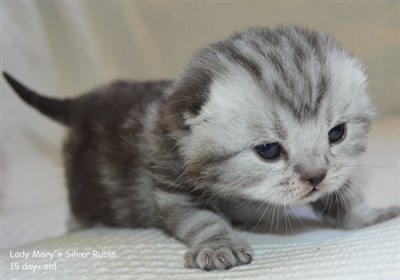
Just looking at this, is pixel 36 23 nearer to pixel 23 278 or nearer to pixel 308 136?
pixel 23 278

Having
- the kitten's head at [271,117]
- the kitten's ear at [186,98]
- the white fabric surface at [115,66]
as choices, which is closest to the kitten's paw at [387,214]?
the white fabric surface at [115,66]

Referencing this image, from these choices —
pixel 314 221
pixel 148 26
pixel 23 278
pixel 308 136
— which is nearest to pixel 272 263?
pixel 308 136

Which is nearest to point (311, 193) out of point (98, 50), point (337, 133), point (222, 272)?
point (337, 133)

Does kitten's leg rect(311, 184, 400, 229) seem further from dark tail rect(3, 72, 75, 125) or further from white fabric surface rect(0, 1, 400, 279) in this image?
dark tail rect(3, 72, 75, 125)

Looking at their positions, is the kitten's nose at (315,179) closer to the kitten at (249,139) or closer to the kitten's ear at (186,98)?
the kitten at (249,139)

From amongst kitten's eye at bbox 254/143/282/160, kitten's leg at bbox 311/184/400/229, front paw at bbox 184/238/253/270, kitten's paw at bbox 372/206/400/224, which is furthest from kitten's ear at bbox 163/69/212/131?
A: kitten's paw at bbox 372/206/400/224

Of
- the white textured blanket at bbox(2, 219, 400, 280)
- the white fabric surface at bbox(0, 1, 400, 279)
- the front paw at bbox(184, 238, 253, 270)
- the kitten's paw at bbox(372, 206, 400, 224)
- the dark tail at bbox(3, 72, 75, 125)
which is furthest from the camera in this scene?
the dark tail at bbox(3, 72, 75, 125)

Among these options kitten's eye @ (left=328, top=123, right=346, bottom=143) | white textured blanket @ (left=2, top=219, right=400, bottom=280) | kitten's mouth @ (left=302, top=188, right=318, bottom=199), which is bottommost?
white textured blanket @ (left=2, top=219, right=400, bottom=280)
